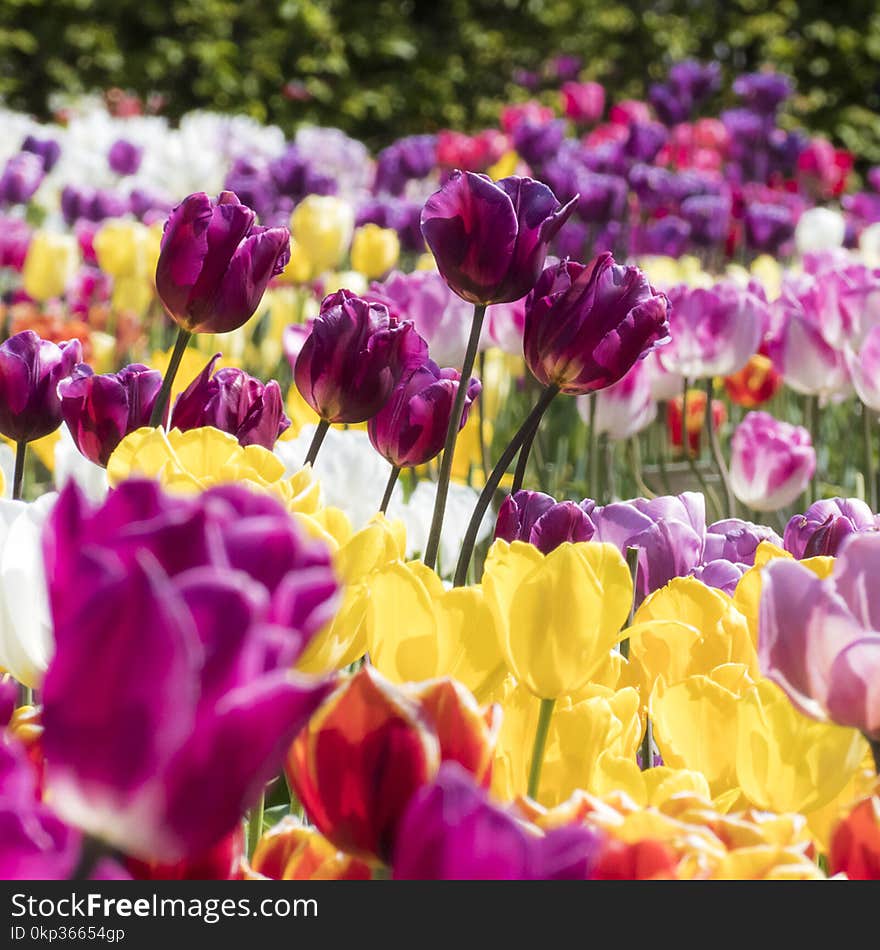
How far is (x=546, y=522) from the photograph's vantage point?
893mm

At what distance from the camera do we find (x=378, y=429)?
104 centimetres

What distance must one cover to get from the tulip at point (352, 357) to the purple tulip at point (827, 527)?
312 millimetres

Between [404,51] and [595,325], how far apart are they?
8.32m

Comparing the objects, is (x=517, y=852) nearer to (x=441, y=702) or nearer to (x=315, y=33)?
(x=441, y=702)

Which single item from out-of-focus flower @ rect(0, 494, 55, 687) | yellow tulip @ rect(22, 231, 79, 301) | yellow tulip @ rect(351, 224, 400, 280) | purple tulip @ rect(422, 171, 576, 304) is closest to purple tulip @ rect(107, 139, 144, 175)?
yellow tulip @ rect(22, 231, 79, 301)

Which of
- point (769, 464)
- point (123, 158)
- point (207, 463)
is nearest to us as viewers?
point (207, 463)

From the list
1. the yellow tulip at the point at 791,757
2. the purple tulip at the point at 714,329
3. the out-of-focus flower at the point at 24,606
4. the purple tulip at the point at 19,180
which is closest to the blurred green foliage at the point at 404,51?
the purple tulip at the point at 19,180

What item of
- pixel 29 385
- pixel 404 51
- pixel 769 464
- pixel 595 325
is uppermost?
pixel 404 51

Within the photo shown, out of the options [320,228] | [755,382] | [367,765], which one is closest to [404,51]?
[320,228]

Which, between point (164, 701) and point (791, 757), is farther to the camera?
point (791, 757)

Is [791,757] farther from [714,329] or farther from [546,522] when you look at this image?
[714,329]

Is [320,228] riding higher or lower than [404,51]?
lower

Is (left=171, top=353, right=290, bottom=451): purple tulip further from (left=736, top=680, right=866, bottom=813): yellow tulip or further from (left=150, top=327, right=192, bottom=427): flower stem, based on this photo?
(left=736, top=680, right=866, bottom=813): yellow tulip

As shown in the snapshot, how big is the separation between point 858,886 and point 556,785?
0.20 metres
